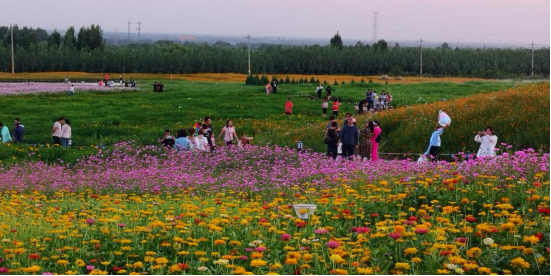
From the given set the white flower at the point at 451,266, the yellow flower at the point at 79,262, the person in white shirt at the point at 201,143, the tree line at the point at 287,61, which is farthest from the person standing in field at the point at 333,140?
the tree line at the point at 287,61

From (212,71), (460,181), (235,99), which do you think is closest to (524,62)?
(212,71)

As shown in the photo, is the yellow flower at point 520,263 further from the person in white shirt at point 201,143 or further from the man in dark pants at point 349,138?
the person in white shirt at point 201,143

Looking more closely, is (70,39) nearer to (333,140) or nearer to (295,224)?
(333,140)

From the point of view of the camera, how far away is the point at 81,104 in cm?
4778

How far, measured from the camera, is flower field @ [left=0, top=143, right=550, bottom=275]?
8.77 metres

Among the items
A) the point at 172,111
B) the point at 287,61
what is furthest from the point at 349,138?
the point at 287,61

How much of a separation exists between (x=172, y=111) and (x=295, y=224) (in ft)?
107

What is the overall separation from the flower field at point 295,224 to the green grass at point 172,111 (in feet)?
35.9

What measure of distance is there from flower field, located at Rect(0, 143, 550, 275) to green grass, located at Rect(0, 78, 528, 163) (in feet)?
35.9

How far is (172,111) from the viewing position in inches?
1690

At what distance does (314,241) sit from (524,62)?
10745 centimetres

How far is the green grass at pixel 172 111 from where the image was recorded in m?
33.4

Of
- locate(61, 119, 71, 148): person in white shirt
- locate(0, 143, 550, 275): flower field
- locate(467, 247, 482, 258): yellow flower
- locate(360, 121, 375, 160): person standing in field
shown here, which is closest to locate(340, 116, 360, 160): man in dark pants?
locate(360, 121, 375, 160): person standing in field

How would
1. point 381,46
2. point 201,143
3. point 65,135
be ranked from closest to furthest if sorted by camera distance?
point 201,143 → point 65,135 → point 381,46
